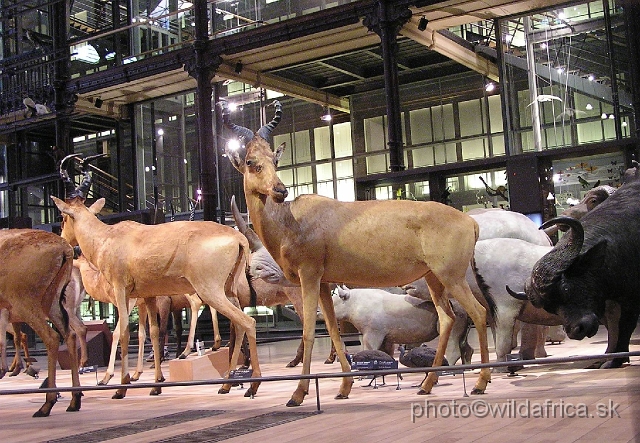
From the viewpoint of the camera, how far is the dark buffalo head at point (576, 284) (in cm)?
437

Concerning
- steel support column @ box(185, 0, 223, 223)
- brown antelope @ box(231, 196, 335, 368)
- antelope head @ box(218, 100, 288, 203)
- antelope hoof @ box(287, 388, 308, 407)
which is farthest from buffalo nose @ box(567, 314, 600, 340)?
steel support column @ box(185, 0, 223, 223)

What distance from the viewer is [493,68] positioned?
23.7m

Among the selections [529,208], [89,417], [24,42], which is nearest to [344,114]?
[24,42]

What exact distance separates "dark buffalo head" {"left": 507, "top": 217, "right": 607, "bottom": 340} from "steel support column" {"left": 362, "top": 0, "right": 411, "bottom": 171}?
1242 centimetres

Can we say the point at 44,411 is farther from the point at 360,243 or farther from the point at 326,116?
the point at 326,116

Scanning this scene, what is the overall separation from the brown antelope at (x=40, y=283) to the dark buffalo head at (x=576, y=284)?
14.8 feet

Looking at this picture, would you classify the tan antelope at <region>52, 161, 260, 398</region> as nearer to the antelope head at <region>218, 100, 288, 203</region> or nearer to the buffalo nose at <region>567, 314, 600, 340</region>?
the antelope head at <region>218, 100, 288, 203</region>

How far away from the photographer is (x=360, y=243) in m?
6.57

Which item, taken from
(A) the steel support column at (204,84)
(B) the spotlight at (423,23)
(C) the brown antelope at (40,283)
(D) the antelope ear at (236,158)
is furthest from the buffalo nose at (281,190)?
(A) the steel support column at (204,84)

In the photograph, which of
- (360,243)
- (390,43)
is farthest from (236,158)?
(390,43)

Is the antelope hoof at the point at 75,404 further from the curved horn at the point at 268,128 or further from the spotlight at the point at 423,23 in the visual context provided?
the spotlight at the point at 423,23

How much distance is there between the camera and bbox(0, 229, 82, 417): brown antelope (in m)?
7.06

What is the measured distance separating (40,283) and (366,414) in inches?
138

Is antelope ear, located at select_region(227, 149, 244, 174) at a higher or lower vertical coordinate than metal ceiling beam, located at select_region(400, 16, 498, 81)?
lower
